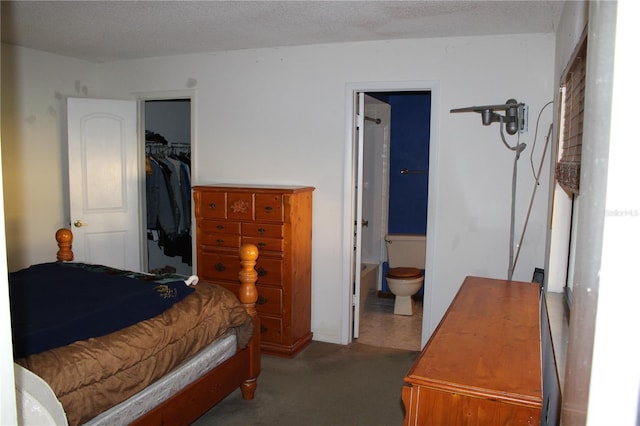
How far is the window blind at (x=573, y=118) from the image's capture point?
1.78 meters

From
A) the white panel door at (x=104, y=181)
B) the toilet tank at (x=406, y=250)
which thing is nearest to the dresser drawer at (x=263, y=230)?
the white panel door at (x=104, y=181)

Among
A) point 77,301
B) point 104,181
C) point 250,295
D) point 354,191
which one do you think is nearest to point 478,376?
point 250,295

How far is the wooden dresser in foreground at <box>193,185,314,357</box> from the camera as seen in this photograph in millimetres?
3842

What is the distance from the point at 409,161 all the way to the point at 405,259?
105cm

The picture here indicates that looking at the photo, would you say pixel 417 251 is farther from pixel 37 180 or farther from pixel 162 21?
pixel 37 180

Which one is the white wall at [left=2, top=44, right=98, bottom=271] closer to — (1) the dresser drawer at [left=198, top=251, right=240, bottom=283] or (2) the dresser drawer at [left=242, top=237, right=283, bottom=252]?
(1) the dresser drawer at [left=198, top=251, right=240, bottom=283]

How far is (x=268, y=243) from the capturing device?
3.88 metres

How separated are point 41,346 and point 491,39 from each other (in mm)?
3334

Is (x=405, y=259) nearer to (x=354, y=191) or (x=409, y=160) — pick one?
(x=409, y=160)

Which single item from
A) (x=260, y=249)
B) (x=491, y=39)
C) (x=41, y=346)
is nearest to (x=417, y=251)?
(x=260, y=249)

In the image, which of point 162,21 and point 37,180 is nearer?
point 162,21

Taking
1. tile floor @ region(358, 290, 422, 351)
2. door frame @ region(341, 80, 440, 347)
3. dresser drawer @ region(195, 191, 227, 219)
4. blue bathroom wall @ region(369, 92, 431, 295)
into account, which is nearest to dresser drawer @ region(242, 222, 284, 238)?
dresser drawer @ region(195, 191, 227, 219)

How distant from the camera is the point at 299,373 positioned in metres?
3.62

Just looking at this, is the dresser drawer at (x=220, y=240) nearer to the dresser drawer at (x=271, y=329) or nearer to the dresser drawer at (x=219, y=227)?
the dresser drawer at (x=219, y=227)
